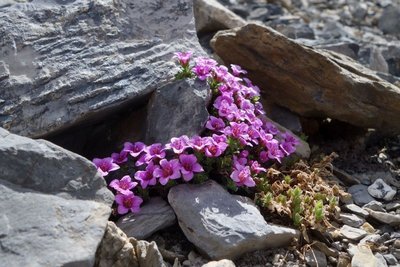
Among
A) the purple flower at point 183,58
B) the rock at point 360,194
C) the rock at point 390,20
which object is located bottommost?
the rock at point 390,20

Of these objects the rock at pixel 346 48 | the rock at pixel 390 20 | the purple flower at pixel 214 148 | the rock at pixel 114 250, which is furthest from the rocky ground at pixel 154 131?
the rock at pixel 390 20

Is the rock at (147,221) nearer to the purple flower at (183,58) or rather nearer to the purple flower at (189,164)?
the purple flower at (189,164)

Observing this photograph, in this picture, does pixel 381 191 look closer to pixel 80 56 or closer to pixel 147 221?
pixel 147 221

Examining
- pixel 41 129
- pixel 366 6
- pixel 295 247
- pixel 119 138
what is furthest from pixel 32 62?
pixel 366 6

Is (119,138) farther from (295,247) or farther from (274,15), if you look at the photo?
(274,15)

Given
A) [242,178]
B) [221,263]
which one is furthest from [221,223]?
[242,178]

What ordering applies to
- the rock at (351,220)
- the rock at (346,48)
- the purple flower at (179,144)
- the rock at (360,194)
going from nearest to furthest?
the purple flower at (179,144), the rock at (351,220), the rock at (360,194), the rock at (346,48)

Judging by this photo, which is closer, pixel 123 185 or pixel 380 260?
pixel 380 260
